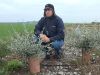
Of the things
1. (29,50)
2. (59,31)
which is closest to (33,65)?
(29,50)

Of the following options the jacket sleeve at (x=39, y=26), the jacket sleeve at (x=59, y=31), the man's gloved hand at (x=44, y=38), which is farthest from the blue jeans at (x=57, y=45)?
the jacket sleeve at (x=39, y=26)

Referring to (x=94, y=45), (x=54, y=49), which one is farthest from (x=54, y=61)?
(x=94, y=45)

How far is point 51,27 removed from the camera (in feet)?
36.9

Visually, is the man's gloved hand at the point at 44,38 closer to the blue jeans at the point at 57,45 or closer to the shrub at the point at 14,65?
the blue jeans at the point at 57,45

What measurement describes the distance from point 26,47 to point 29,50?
117 millimetres

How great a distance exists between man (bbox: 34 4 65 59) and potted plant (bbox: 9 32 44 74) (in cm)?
47

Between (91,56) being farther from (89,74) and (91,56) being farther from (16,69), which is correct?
(16,69)

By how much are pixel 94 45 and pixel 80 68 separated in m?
0.89

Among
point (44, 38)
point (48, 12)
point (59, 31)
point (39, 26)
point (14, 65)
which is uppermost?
point (48, 12)

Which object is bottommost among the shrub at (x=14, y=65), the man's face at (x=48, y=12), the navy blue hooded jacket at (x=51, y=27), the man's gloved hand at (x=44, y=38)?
the shrub at (x=14, y=65)

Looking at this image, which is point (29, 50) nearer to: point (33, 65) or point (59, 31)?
point (33, 65)

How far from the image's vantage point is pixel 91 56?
11.4 m

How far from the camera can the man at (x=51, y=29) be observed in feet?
35.8

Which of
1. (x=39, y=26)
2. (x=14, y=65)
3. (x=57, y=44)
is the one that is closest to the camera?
(x=14, y=65)
